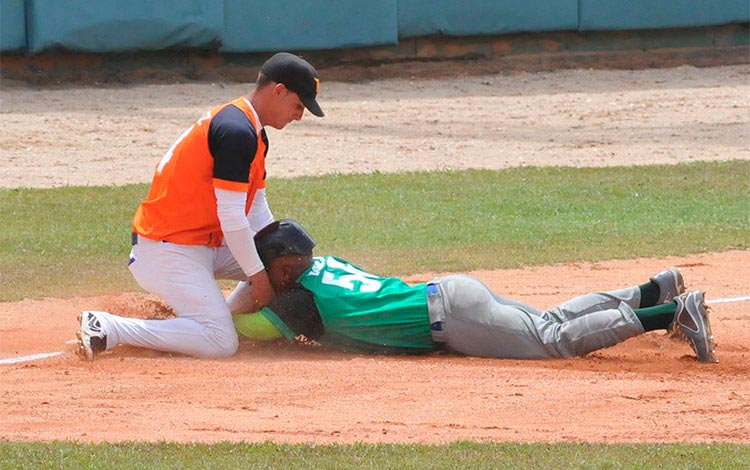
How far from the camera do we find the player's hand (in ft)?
20.3

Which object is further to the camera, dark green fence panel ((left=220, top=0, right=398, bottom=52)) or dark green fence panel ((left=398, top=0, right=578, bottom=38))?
dark green fence panel ((left=398, top=0, right=578, bottom=38))

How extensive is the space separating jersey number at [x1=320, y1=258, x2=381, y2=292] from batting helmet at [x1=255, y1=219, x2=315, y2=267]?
0.16 metres

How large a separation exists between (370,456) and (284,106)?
2.25 metres

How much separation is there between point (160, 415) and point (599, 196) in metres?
7.51

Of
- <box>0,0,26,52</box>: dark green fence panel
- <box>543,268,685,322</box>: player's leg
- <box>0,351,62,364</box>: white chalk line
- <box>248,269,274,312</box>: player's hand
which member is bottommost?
<box>0,351,62,364</box>: white chalk line

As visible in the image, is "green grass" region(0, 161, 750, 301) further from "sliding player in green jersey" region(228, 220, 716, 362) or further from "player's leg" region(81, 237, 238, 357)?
"sliding player in green jersey" region(228, 220, 716, 362)

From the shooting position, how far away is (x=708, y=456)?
4.60m

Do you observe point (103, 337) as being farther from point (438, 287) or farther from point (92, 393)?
point (438, 287)

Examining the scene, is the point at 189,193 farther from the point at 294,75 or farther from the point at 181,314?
the point at 294,75

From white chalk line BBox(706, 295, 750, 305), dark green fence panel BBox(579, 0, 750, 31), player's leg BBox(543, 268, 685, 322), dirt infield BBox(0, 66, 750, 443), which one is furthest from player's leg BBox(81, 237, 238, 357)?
dark green fence panel BBox(579, 0, 750, 31)

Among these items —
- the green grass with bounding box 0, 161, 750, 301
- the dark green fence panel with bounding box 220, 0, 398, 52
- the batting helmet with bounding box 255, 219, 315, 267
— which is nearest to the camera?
the batting helmet with bounding box 255, 219, 315, 267

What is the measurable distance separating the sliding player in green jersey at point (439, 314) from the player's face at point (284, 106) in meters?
0.54

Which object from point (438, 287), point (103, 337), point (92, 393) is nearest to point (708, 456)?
point (438, 287)

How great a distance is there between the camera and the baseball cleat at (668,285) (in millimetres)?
6383
